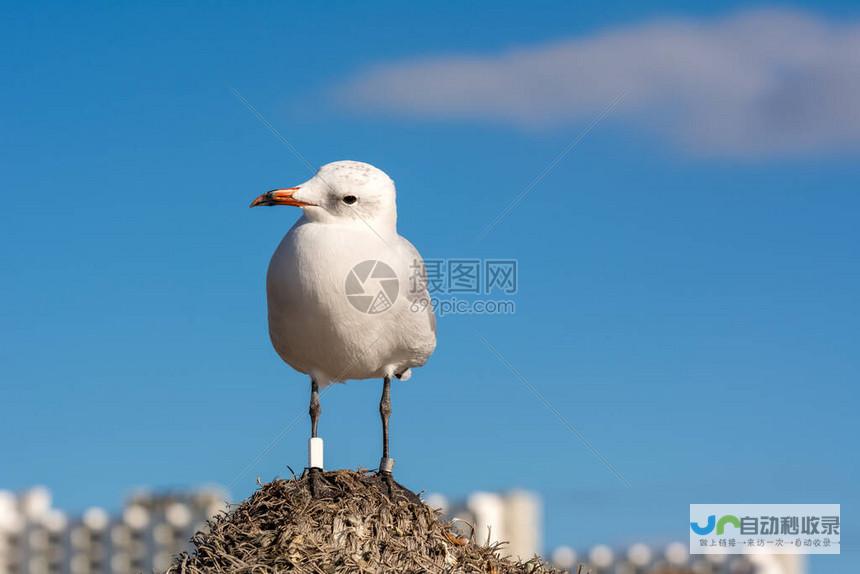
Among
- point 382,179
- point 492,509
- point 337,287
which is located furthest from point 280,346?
point 492,509

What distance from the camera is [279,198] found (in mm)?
10008

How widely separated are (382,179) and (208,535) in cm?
334

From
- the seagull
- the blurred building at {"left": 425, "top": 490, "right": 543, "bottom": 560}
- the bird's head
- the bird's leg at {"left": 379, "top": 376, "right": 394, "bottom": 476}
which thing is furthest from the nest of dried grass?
the blurred building at {"left": 425, "top": 490, "right": 543, "bottom": 560}

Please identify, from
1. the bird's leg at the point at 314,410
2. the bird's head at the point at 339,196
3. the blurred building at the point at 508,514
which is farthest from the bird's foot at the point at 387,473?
the blurred building at the point at 508,514

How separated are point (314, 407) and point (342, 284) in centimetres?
129

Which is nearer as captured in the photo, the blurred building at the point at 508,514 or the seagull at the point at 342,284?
the seagull at the point at 342,284

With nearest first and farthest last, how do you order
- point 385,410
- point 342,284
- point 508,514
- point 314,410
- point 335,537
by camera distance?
point 335,537 → point 342,284 → point 314,410 → point 385,410 → point 508,514

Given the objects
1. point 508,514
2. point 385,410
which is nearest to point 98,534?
point 508,514

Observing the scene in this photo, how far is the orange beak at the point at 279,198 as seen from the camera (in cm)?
998

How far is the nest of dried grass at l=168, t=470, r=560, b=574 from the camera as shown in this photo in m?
8.87

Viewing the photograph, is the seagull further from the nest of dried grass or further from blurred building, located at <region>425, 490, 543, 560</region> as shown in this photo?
blurred building, located at <region>425, 490, 543, 560</region>

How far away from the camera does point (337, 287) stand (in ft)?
31.9

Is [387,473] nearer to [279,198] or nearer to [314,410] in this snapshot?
[314,410]

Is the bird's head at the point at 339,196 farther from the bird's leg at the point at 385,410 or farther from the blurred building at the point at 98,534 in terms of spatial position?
the blurred building at the point at 98,534
